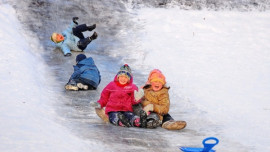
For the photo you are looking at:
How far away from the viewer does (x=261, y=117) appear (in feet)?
28.1

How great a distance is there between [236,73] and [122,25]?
478 centimetres

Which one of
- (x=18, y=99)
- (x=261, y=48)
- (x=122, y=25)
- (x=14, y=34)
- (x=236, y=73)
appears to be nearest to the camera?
(x=18, y=99)

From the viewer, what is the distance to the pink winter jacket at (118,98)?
25.6 feet

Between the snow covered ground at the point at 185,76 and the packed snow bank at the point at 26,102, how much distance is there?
0.01m

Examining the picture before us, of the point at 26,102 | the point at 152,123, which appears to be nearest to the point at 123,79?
the point at 152,123

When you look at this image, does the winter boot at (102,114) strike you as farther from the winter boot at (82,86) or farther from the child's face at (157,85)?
the winter boot at (82,86)

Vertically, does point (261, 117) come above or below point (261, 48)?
below

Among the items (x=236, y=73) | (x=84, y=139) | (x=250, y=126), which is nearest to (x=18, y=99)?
(x=84, y=139)

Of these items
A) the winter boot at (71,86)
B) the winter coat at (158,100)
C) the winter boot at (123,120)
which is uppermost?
the winter boot at (71,86)

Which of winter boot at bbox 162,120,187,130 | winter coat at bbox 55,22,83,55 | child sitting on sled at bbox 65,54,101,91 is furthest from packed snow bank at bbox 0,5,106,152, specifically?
winter boot at bbox 162,120,187,130

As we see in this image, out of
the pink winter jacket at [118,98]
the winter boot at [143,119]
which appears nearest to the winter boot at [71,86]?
the pink winter jacket at [118,98]

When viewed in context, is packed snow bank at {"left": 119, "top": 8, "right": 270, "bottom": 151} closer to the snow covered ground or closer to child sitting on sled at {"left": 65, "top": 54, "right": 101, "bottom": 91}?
the snow covered ground

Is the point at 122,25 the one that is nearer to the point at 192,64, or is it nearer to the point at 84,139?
the point at 192,64

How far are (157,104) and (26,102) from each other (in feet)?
7.00
